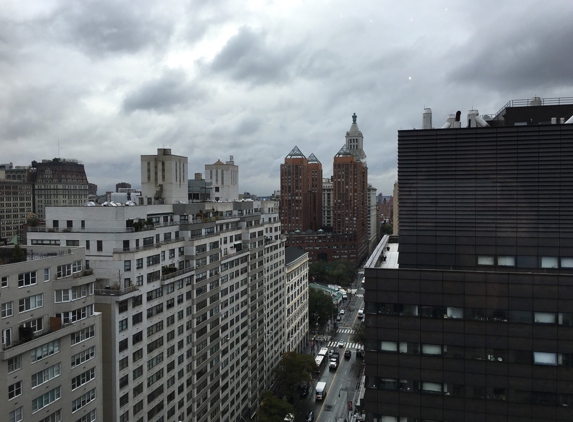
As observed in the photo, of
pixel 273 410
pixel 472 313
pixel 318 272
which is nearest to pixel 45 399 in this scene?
pixel 472 313

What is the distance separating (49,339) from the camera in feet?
126

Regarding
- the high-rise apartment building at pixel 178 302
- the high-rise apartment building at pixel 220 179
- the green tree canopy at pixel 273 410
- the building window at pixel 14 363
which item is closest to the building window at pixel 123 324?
the high-rise apartment building at pixel 178 302

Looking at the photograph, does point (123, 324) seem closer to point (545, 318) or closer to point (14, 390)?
point (14, 390)

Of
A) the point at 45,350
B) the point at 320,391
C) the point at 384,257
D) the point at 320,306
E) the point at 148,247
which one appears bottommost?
the point at 320,391

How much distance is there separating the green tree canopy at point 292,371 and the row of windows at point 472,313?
48.1 m

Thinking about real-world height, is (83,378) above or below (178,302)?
below

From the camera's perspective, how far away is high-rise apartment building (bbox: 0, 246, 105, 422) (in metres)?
35.7

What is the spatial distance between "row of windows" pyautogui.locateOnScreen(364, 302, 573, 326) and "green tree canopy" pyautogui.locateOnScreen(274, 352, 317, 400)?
48128 mm

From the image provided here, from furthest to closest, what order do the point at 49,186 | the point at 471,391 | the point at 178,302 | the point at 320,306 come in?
1. the point at 49,186
2. the point at 320,306
3. the point at 178,302
4. the point at 471,391

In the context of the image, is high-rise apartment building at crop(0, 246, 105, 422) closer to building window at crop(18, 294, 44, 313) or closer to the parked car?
building window at crop(18, 294, 44, 313)

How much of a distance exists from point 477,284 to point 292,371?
53.1m

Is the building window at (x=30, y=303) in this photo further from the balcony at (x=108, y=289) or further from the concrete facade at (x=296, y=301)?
the concrete facade at (x=296, y=301)

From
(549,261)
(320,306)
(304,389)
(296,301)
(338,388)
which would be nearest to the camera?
(549,261)

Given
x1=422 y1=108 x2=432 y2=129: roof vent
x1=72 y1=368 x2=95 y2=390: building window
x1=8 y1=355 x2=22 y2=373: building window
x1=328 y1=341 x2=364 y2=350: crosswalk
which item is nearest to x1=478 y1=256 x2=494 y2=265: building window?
x1=422 y1=108 x2=432 y2=129: roof vent
